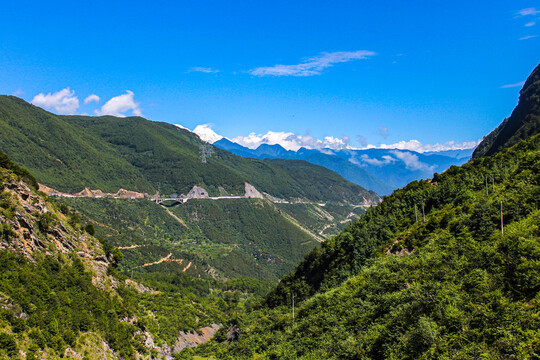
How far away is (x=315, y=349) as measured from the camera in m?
35.1

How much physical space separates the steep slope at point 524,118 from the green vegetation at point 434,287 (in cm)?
4889

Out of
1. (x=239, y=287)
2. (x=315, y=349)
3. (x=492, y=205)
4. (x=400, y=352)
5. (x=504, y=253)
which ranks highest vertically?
(x=492, y=205)

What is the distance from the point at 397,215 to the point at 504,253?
3960 centimetres

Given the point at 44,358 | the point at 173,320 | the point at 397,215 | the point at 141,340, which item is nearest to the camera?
the point at 44,358

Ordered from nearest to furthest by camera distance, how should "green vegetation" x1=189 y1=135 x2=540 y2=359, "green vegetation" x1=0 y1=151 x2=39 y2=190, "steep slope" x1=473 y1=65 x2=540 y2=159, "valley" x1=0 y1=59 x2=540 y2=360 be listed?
"green vegetation" x1=189 y1=135 x2=540 y2=359
"valley" x1=0 y1=59 x2=540 y2=360
"green vegetation" x1=0 y1=151 x2=39 y2=190
"steep slope" x1=473 y1=65 x2=540 y2=159

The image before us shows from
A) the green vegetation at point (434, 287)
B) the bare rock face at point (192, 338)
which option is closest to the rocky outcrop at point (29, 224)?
the green vegetation at point (434, 287)

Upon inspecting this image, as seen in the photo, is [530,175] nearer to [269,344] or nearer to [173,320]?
[269,344]

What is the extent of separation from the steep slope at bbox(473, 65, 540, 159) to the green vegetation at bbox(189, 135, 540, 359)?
48.9 meters

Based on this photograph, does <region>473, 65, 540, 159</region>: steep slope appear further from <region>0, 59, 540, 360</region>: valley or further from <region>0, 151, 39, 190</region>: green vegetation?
<region>0, 151, 39, 190</region>: green vegetation

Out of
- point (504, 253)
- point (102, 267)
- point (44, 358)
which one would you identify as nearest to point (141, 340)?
point (102, 267)

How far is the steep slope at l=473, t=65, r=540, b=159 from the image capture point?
11206 cm

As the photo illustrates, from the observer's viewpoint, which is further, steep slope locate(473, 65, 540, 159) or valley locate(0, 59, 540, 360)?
steep slope locate(473, 65, 540, 159)

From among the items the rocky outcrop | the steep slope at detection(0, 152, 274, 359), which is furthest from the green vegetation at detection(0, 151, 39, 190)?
the rocky outcrop

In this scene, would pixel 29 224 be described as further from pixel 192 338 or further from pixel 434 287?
pixel 192 338
